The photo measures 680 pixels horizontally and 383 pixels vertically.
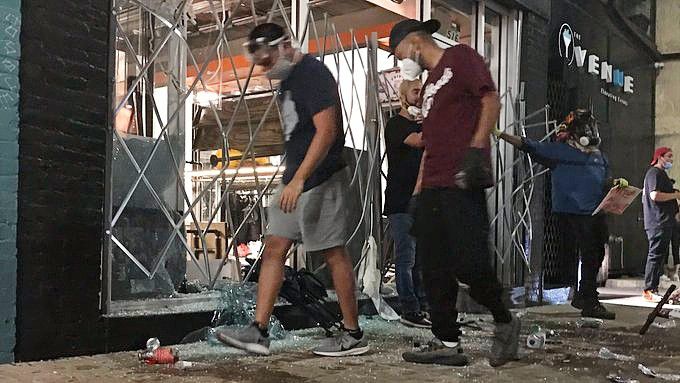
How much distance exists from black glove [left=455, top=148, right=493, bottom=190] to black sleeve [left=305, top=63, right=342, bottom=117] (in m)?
0.60

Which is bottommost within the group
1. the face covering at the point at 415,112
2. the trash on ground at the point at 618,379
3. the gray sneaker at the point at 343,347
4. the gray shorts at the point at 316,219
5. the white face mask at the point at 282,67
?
the trash on ground at the point at 618,379

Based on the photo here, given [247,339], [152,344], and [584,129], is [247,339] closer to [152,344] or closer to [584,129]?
[152,344]

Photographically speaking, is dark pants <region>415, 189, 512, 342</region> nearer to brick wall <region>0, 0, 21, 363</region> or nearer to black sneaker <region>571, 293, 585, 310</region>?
brick wall <region>0, 0, 21, 363</region>

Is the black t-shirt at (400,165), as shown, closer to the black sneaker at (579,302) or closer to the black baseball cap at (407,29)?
the black baseball cap at (407,29)

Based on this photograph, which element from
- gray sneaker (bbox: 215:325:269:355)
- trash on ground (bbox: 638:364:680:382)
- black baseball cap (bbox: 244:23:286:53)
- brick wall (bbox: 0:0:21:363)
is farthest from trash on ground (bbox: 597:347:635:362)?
brick wall (bbox: 0:0:21:363)

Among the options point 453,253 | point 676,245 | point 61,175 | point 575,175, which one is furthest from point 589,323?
point 676,245

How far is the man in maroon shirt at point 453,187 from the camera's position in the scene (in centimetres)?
278

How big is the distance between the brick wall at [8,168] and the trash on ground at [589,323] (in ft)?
10.5

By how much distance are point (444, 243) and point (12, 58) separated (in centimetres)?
186

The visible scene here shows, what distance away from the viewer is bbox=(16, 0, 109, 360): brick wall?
9.26 feet

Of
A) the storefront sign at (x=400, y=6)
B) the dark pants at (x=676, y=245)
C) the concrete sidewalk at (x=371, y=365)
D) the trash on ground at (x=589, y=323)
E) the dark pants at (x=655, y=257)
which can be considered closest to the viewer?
the concrete sidewalk at (x=371, y=365)

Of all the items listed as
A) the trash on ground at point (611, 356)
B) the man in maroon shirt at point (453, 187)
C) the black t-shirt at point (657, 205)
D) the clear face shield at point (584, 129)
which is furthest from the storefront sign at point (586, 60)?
the man in maroon shirt at point (453, 187)

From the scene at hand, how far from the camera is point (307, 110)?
9.95ft

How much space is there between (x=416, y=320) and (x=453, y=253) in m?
1.37
